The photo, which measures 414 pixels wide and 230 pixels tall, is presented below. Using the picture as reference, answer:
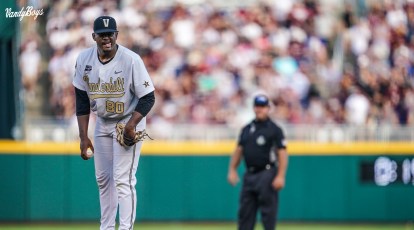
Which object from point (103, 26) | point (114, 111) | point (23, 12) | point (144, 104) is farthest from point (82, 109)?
point (23, 12)

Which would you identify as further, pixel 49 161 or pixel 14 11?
pixel 49 161

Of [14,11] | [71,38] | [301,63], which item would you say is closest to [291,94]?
[301,63]

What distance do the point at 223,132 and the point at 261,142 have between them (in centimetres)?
436

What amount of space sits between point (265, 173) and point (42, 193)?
496cm

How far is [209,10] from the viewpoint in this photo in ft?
57.9

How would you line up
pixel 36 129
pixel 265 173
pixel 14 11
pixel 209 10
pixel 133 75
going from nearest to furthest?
pixel 133 75 → pixel 14 11 → pixel 265 173 → pixel 36 129 → pixel 209 10

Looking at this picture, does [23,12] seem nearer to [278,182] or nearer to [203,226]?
[278,182]

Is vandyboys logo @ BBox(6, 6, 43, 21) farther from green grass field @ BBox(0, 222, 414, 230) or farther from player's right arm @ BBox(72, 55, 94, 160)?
green grass field @ BBox(0, 222, 414, 230)

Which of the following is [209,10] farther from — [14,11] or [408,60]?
[14,11]

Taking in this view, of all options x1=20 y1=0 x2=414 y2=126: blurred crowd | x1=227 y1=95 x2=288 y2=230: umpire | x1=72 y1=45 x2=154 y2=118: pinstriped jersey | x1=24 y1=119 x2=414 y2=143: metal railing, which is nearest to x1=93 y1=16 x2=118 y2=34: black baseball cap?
x1=72 y1=45 x2=154 y2=118: pinstriped jersey

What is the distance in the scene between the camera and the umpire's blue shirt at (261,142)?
11.2 metres

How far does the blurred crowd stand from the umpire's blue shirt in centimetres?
433

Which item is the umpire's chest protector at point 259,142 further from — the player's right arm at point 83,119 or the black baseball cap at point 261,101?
the player's right arm at point 83,119

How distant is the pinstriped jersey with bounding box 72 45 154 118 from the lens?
784 centimetres
